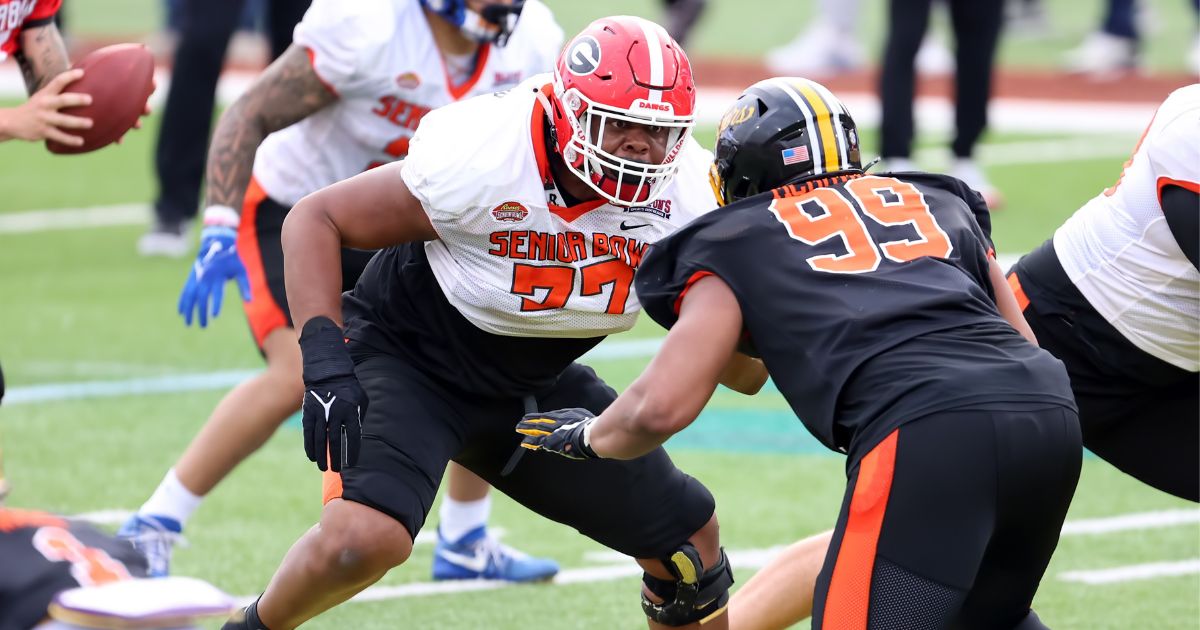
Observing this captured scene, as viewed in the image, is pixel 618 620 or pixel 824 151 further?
pixel 618 620

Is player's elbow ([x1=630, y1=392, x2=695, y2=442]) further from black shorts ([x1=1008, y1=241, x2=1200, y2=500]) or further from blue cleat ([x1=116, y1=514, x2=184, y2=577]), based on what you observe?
blue cleat ([x1=116, y1=514, x2=184, y2=577])

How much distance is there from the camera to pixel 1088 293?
3795 mm

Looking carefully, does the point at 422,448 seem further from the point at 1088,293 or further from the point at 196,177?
the point at 196,177

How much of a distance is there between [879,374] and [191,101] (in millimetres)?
5942

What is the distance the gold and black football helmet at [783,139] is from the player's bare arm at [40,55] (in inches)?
78.6

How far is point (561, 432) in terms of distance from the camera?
3.24 meters

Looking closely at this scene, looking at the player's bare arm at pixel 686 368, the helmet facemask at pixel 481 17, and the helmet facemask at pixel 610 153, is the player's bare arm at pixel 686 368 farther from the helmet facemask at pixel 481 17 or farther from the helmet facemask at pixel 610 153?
the helmet facemask at pixel 481 17

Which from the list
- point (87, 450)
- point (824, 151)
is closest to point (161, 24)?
point (87, 450)

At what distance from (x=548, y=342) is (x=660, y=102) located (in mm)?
652

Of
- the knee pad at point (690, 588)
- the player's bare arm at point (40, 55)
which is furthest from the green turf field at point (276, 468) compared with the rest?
the player's bare arm at point (40, 55)

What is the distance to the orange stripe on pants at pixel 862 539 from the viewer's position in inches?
115

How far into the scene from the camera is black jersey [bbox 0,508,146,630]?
2.44m

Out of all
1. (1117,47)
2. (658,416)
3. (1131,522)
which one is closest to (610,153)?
(658,416)

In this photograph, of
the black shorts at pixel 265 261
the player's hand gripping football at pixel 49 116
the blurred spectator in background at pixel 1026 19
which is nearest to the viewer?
the player's hand gripping football at pixel 49 116
